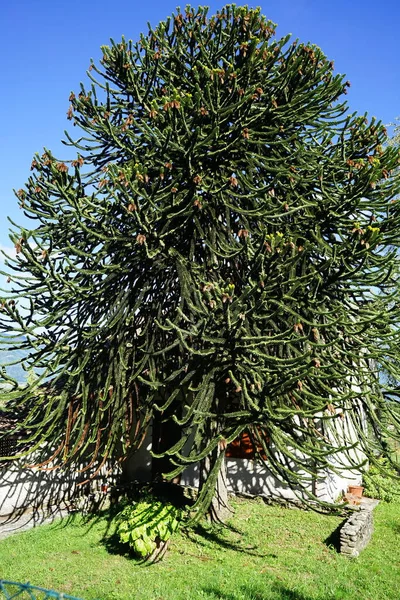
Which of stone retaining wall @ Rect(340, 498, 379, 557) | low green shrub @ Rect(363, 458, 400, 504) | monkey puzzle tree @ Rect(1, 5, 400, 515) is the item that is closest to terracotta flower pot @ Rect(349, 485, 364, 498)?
low green shrub @ Rect(363, 458, 400, 504)

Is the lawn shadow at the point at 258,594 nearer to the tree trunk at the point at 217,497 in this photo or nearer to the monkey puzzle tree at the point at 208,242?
the monkey puzzle tree at the point at 208,242

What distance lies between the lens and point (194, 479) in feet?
43.9

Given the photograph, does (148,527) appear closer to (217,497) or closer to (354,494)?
(217,497)

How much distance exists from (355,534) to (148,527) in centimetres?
416

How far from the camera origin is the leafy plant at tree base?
28.8ft

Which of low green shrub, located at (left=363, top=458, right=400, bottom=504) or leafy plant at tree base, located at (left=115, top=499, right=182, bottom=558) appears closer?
leafy plant at tree base, located at (left=115, top=499, right=182, bottom=558)

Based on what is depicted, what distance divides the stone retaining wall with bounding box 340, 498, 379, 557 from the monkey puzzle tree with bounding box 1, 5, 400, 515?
167cm

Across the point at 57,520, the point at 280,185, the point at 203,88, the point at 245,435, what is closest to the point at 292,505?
the point at 245,435

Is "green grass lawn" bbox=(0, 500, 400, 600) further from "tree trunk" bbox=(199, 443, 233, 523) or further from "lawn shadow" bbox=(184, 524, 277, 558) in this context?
"tree trunk" bbox=(199, 443, 233, 523)

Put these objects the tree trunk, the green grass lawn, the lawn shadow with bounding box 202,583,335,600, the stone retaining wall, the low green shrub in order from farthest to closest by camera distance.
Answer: the low green shrub, the tree trunk, the stone retaining wall, the green grass lawn, the lawn shadow with bounding box 202,583,335,600

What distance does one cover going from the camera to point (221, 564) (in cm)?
877

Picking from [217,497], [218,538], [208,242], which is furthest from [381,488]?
[208,242]

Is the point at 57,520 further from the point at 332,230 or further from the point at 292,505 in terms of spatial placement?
the point at 332,230

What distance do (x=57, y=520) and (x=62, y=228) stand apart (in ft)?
23.3
